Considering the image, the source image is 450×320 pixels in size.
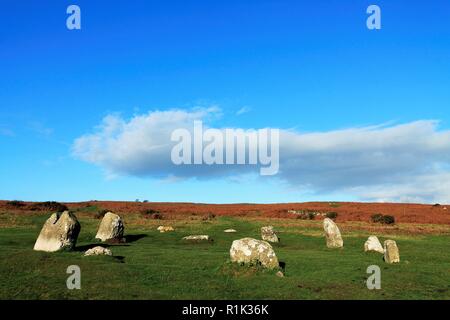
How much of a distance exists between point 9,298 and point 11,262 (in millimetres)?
5672

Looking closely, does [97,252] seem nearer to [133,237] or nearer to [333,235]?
[133,237]

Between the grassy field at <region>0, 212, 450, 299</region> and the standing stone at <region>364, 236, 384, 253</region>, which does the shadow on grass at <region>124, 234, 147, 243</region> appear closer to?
the grassy field at <region>0, 212, 450, 299</region>

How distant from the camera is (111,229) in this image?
44.0m

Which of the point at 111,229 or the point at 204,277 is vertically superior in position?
the point at 111,229

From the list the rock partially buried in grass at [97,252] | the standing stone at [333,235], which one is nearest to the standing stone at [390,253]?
the standing stone at [333,235]

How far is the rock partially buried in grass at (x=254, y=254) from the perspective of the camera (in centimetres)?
2681

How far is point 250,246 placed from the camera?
88.9 ft

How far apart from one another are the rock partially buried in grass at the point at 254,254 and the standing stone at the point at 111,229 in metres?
19.8

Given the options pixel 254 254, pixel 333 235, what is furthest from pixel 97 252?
pixel 333 235

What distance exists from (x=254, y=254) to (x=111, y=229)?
2097cm

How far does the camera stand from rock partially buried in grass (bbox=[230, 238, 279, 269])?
26812mm

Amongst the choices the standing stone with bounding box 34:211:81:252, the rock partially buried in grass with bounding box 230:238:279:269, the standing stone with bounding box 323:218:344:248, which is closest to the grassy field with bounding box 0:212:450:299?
the rock partially buried in grass with bounding box 230:238:279:269
